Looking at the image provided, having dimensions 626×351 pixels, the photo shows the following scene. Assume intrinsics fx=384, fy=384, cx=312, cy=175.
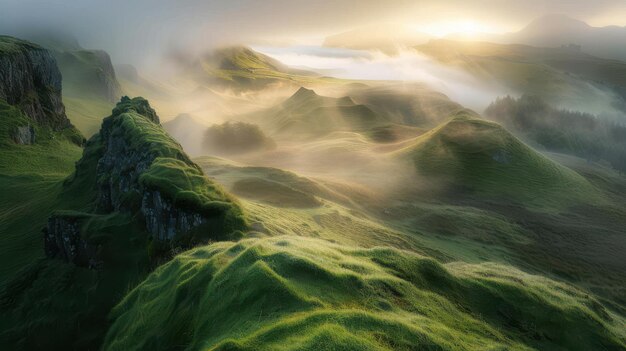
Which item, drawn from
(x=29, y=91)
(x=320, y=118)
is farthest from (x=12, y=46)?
(x=320, y=118)

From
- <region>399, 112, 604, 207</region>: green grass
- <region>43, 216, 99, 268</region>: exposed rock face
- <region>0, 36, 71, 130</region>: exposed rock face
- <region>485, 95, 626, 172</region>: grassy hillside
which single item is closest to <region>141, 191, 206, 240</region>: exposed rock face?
<region>43, 216, 99, 268</region>: exposed rock face

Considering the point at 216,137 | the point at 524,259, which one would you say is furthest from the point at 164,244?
the point at 216,137

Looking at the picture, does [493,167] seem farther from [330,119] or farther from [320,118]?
[320,118]

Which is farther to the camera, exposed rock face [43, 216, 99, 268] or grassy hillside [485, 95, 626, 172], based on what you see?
grassy hillside [485, 95, 626, 172]

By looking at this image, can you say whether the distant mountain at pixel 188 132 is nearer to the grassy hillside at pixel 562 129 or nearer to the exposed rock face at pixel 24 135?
the exposed rock face at pixel 24 135

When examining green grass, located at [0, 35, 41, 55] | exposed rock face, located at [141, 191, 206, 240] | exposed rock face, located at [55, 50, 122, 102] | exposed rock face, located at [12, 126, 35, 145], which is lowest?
exposed rock face, located at [12, 126, 35, 145]

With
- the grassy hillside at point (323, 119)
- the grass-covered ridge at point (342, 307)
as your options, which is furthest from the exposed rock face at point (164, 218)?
the grassy hillside at point (323, 119)

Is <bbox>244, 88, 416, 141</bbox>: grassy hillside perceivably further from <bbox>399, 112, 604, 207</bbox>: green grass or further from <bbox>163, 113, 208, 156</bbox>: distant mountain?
<bbox>399, 112, 604, 207</bbox>: green grass
